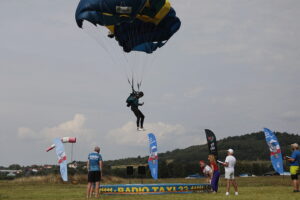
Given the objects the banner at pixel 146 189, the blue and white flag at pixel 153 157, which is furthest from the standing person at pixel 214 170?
the blue and white flag at pixel 153 157

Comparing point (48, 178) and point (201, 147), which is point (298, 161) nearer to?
point (48, 178)

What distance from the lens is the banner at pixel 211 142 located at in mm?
29156

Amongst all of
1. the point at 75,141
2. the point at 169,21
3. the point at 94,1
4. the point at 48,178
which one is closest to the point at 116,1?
the point at 94,1

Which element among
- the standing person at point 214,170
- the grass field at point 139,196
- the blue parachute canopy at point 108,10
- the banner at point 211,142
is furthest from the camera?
the banner at point 211,142

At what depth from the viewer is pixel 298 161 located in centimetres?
1666

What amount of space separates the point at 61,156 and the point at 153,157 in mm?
6523

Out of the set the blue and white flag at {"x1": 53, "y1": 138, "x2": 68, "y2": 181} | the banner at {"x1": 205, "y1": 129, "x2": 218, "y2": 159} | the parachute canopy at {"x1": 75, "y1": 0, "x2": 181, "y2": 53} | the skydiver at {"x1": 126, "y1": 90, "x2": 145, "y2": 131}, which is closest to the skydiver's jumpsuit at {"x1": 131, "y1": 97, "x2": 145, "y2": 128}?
the skydiver at {"x1": 126, "y1": 90, "x2": 145, "y2": 131}

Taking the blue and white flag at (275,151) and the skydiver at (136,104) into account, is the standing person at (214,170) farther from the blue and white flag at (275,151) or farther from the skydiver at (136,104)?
the blue and white flag at (275,151)

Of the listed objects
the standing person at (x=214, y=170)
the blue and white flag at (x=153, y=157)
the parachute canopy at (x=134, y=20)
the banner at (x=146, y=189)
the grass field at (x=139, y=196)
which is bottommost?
the grass field at (x=139, y=196)

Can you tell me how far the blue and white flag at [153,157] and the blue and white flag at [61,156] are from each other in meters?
6.02

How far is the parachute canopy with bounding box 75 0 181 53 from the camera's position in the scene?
62.5 feet

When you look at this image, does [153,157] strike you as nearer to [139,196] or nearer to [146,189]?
[146,189]

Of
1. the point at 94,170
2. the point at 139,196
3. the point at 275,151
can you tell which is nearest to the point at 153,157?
the point at 275,151

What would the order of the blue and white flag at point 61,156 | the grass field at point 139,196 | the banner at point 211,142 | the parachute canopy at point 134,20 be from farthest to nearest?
the blue and white flag at point 61,156 < the banner at point 211,142 < the parachute canopy at point 134,20 < the grass field at point 139,196
